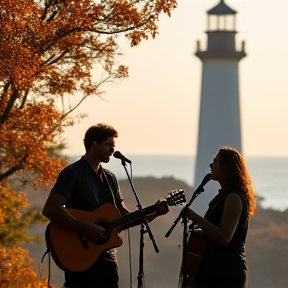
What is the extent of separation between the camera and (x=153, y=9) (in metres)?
12.0

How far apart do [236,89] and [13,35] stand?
1862 centimetres

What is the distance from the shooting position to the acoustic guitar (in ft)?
20.6

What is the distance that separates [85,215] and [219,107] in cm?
2306

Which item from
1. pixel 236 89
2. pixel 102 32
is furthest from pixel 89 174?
pixel 236 89

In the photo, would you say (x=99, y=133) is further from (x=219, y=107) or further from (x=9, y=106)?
(x=219, y=107)

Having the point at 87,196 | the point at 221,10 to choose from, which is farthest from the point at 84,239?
the point at 221,10

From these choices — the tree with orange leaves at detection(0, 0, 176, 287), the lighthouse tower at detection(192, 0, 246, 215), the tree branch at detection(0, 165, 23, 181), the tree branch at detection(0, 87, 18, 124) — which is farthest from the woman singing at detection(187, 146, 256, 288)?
the lighthouse tower at detection(192, 0, 246, 215)

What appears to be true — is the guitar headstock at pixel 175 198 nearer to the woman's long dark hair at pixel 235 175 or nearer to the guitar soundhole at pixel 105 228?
the guitar soundhole at pixel 105 228

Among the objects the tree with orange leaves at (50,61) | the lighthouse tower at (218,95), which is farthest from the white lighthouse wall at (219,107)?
the tree with orange leaves at (50,61)

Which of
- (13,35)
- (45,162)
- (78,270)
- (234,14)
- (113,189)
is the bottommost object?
(78,270)

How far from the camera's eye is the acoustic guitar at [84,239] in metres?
6.28

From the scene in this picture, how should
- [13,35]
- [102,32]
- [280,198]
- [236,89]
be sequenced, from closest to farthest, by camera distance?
[13,35]
[102,32]
[236,89]
[280,198]

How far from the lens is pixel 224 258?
19.7 feet

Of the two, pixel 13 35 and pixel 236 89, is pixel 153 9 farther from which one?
pixel 236 89
